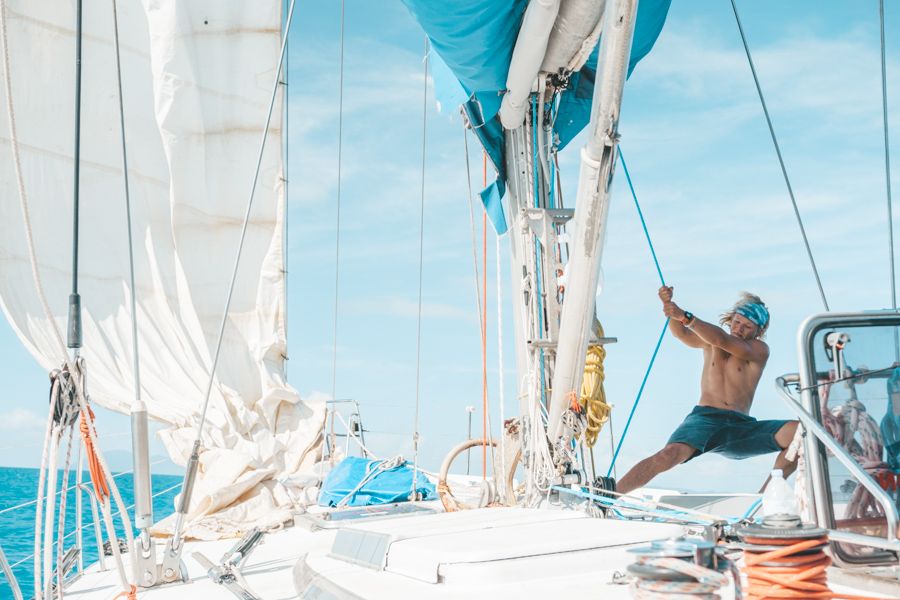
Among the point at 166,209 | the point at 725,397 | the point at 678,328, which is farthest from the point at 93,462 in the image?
the point at 166,209

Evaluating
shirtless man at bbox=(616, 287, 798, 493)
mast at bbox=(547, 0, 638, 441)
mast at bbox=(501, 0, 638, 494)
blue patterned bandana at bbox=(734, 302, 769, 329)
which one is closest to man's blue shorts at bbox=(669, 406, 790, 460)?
shirtless man at bbox=(616, 287, 798, 493)

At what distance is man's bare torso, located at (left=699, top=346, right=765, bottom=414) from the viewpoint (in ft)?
15.1

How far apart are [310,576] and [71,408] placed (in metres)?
1.03

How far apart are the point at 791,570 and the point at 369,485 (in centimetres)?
472

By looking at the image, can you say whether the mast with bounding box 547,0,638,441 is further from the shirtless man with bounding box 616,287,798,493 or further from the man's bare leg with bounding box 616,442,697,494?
the shirtless man with bounding box 616,287,798,493

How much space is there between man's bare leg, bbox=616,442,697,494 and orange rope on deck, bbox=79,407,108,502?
2.36 meters

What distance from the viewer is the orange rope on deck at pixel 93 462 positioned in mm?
2973

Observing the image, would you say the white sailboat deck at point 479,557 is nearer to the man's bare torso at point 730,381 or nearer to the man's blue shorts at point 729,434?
the man's blue shorts at point 729,434

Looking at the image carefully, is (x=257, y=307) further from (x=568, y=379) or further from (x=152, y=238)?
(x=568, y=379)

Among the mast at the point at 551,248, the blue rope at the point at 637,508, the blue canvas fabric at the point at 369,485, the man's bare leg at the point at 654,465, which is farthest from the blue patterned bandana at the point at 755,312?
the blue canvas fabric at the point at 369,485

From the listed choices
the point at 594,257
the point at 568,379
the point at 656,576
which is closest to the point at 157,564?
the point at 568,379

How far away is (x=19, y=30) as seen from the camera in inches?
332

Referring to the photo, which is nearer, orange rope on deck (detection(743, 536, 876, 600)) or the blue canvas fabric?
orange rope on deck (detection(743, 536, 876, 600))

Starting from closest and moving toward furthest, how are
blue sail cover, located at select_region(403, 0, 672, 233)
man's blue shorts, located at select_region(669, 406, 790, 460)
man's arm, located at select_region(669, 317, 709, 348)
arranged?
blue sail cover, located at select_region(403, 0, 672, 233), man's blue shorts, located at select_region(669, 406, 790, 460), man's arm, located at select_region(669, 317, 709, 348)
